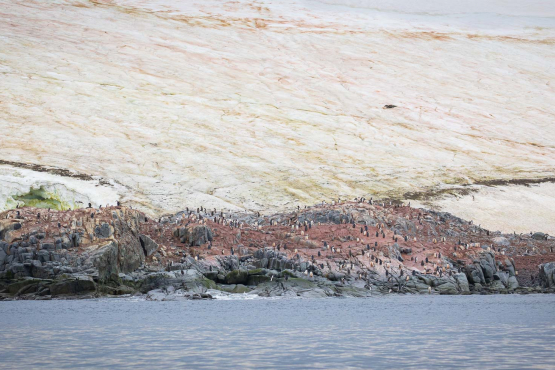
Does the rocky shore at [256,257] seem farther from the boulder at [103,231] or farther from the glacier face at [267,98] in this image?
the glacier face at [267,98]

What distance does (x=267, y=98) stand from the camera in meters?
92.6

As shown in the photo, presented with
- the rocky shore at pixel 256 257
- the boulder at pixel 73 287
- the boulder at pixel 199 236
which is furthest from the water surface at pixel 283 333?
the boulder at pixel 199 236

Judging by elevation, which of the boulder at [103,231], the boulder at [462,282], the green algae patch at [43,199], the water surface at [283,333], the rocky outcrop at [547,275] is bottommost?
the green algae patch at [43,199]

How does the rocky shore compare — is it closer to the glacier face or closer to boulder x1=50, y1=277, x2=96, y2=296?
boulder x1=50, y1=277, x2=96, y2=296

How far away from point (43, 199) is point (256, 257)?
2243 cm

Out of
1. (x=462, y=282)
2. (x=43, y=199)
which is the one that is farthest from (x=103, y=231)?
(x=462, y=282)

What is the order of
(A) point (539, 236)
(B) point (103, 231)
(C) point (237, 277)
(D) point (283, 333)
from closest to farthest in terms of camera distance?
(D) point (283, 333), (C) point (237, 277), (B) point (103, 231), (A) point (539, 236)

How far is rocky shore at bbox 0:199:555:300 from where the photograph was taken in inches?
1499

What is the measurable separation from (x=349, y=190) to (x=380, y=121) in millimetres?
24008

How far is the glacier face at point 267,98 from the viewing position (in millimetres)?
69312

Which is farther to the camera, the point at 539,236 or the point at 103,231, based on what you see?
the point at 539,236

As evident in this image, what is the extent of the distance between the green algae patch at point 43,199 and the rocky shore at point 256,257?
10.7 m

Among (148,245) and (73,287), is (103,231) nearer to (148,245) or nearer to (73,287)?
(148,245)

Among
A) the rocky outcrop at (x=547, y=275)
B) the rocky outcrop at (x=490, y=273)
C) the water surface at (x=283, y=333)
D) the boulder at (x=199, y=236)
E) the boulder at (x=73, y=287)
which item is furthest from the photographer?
the boulder at (x=199, y=236)
